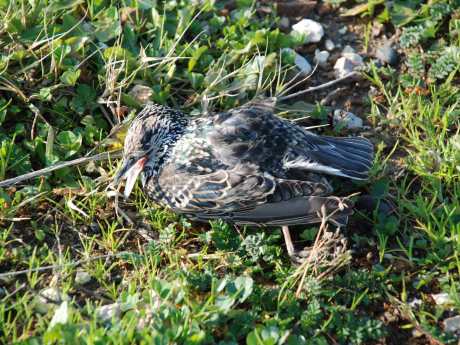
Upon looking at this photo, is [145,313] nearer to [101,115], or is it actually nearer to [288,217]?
[288,217]

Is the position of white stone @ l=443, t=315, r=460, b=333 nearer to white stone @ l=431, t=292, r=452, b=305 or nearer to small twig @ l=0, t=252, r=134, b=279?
white stone @ l=431, t=292, r=452, b=305

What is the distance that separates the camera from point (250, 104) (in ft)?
18.9

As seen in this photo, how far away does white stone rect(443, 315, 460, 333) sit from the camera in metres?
4.89


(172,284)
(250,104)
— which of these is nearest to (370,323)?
(172,284)

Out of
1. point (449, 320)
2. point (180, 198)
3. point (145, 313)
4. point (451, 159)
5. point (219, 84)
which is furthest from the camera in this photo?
point (219, 84)

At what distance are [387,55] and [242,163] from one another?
1.96m

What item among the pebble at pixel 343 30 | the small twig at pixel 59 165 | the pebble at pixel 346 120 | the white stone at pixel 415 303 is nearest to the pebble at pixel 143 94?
the small twig at pixel 59 165

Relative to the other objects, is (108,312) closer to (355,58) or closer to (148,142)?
(148,142)

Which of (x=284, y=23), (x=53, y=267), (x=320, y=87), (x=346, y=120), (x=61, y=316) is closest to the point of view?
(x=61, y=316)

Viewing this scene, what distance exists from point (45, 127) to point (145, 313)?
72.0 inches

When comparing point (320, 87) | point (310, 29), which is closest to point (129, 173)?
point (320, 87)

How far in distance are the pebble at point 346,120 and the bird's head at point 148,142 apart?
49.6 inches

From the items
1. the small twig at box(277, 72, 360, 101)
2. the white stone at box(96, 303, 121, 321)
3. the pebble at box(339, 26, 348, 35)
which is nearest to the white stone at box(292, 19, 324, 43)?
Result: the pebble at box(339, 26, 348, 35)

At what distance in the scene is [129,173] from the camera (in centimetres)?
551
